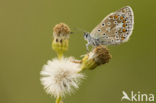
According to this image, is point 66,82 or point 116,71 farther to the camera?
point 116,71

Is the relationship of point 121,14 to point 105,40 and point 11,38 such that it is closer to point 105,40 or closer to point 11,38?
point 105,40

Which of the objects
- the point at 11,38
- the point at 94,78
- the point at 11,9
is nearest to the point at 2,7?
the point at 11,9

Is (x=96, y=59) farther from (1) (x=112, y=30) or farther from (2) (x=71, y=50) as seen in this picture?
(2) (x=71, y=50)

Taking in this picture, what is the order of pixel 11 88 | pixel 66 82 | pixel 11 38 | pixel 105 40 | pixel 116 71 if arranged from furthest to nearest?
pixel 11 38 → pixel 116 71 → pixel 11 88 → pixel 105 40 → pixel 66 82

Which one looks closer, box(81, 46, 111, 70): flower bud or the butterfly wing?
box(81, 46, 111, 70): flower bud

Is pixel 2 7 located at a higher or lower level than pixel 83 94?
higher

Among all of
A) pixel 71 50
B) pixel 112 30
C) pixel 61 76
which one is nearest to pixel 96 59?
pixel 61 76
